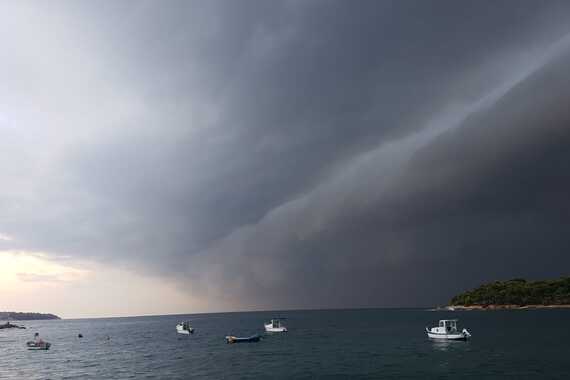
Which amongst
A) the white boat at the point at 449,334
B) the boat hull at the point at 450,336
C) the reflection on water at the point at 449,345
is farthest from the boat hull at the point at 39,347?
the boat hull at the point at 450,336

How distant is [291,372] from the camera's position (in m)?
70.9

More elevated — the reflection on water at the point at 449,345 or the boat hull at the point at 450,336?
the boat hull at the point at 450,336

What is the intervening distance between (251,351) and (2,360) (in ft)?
214

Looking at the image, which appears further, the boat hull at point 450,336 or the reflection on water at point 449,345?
the boat hull at point 450,336

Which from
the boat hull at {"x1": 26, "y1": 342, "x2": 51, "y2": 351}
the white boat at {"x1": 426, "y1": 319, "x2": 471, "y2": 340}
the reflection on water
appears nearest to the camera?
the reflection on water

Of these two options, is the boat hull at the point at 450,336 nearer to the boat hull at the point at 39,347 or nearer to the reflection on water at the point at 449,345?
the reflection on water at the point at 449,345

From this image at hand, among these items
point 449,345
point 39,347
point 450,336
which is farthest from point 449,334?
point 39,347

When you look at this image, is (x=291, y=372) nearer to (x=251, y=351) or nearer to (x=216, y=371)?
(x=216, y=371)

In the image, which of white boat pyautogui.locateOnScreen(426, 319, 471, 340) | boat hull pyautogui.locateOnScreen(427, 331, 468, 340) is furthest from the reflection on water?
white boat pyautogui.locateOnScreen(426, 319, 471, 340)

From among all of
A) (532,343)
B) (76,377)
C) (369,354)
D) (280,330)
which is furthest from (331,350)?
(280,330)

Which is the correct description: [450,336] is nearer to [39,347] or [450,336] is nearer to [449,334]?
[449,334]

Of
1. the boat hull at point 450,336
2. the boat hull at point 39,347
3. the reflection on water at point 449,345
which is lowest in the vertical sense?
the boat hull at point 39,347

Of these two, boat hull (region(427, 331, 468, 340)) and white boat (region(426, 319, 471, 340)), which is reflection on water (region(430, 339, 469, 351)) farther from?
white boat (region(426, 319, 471, 340))

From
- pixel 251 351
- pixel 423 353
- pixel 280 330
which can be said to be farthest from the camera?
pixel 280 330
